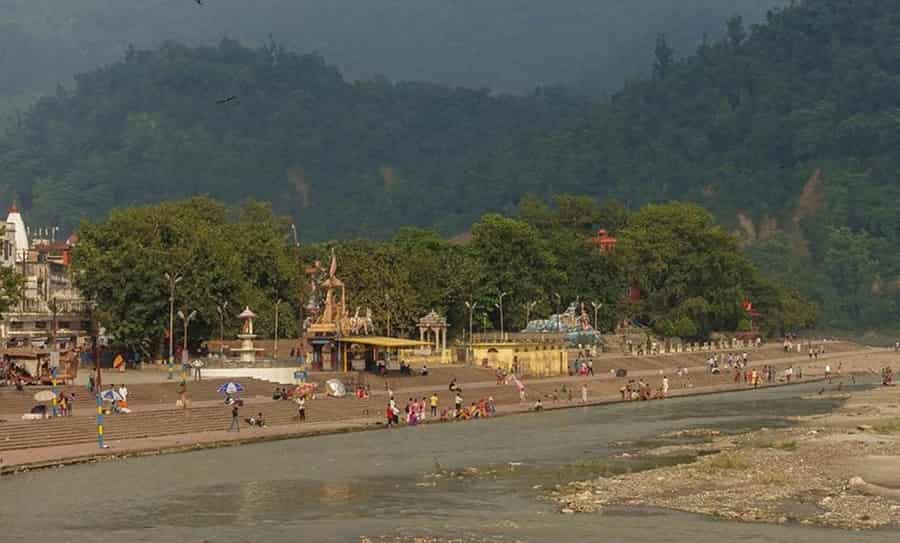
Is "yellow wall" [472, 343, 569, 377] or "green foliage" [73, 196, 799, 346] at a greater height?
"green foliage" [73, 196, 799, 346]

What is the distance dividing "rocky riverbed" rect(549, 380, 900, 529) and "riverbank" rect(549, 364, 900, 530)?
0.03 metres

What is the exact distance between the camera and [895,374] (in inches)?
5984

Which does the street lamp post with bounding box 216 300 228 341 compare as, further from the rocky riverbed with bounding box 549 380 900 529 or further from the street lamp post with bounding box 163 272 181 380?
the rocky riverbed with bounding box 549 380 900 529

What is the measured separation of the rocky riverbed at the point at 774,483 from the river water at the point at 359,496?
164cm

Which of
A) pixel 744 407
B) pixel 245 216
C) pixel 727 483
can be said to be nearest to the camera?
pixel 727 483

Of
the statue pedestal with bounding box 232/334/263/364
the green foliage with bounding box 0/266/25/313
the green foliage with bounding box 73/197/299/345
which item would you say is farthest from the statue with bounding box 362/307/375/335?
the green foliage with bounding box 0/266/25/313

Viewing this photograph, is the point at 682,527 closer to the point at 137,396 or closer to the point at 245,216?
the point at 137,396

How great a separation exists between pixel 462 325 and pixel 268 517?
A: 4327 inches

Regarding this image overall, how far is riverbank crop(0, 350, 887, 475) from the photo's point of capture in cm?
6062

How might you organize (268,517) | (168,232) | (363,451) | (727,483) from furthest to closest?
(168,232) < (363,451) < (727,483) < (268,517)

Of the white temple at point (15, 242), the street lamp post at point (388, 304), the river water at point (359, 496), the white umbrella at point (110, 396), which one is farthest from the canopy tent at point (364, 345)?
the white temple at point (15, 242)

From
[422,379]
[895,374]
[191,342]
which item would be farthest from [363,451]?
[895,374]

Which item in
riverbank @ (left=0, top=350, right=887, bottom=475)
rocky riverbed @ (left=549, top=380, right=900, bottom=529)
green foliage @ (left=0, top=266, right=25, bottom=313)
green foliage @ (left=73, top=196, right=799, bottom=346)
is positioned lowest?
rocky riverbed @ (left=549, top=380, right=900, bottom=529)

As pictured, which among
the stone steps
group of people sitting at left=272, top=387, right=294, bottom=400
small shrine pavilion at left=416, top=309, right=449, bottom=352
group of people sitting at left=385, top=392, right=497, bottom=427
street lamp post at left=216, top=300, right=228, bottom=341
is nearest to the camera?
the stone steps
